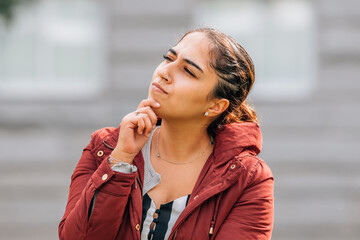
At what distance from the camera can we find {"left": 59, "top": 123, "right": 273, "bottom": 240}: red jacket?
2682mm

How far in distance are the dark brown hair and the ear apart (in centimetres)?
2

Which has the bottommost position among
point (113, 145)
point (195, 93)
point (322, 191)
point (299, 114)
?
point (322, 191)

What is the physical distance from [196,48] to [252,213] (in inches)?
30.1

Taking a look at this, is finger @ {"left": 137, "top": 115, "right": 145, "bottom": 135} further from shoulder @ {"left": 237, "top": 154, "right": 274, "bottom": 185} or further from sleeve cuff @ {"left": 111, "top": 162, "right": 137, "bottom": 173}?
shoulder @ {"left": 237, "top": 154, "right": 274, "bottom": 185}

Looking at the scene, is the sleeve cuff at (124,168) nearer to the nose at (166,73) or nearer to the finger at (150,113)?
the finger at (150,113)

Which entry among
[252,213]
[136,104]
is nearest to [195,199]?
[252,213]

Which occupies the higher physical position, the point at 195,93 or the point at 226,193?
the point at 195,93

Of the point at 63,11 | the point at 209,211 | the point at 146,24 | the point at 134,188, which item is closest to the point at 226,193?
the point at 209,211

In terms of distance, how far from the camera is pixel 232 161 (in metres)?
2.88

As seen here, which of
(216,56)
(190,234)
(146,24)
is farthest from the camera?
(146,24)

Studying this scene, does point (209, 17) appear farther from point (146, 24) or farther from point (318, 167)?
point (318, 167)

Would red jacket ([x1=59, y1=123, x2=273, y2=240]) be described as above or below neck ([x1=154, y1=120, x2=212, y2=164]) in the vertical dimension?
below

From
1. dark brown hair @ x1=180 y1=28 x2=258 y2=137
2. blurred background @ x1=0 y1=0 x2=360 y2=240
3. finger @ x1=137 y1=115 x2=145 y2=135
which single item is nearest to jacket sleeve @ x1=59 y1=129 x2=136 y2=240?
finger @ x1=137 y1=115 x2=145 y2=135

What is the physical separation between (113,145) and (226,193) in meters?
0.53
